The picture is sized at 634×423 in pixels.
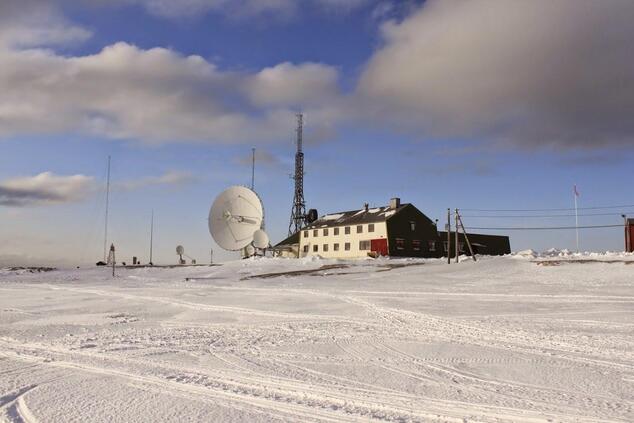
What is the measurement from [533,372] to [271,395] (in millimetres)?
4188

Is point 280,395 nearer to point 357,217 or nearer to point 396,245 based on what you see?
point 396,245

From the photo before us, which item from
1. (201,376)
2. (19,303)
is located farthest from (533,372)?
(19,303)

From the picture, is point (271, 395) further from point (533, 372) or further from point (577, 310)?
point (577, 310)

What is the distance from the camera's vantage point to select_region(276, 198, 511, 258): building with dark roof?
210 feet

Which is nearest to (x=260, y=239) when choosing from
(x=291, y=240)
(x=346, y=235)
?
(x=346, y=235)

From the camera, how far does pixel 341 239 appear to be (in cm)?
6956

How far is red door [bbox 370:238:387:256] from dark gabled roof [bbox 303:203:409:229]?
8.38 feet

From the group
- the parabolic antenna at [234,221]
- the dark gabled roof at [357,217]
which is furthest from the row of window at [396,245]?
the parabolic antenna at [234,221]

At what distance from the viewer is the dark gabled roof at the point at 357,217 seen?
216 ft

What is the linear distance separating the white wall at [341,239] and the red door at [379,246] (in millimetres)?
490

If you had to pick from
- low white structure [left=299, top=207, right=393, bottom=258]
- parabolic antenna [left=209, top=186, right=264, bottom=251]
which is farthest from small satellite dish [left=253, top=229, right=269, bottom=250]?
low white structure [left=299, top=207, right=393, bottom=258]

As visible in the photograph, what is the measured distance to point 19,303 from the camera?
67.7 ft

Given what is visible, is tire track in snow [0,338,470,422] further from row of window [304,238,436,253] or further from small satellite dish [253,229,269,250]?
row of window [304,238,436,253]

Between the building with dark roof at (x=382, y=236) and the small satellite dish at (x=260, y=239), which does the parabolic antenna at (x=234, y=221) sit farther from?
the building with dark roof at (x=382, y=236)
